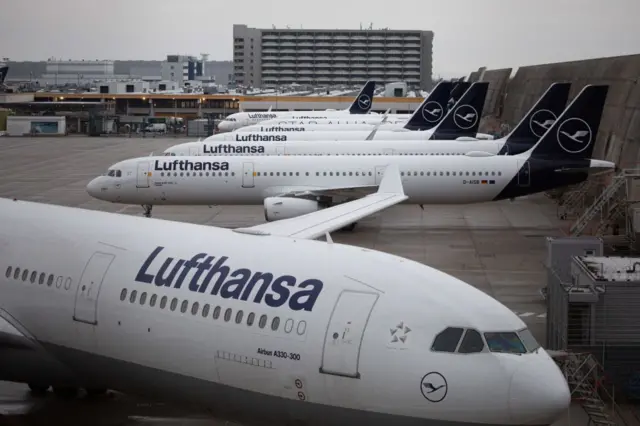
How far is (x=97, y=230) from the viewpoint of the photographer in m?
17.9

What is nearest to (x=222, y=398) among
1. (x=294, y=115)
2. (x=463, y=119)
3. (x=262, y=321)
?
(x=262, y=321)

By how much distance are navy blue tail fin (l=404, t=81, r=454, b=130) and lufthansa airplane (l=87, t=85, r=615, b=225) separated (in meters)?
28.4

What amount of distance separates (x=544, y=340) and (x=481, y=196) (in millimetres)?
19012

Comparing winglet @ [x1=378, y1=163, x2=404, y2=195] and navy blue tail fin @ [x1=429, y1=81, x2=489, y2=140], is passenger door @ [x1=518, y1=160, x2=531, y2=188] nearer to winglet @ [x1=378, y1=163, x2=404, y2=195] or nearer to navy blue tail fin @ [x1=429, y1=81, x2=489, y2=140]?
winglet @ [x1=378, y1=163, x2=404, y2=195]

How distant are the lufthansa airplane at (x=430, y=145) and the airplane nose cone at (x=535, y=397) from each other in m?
37.7

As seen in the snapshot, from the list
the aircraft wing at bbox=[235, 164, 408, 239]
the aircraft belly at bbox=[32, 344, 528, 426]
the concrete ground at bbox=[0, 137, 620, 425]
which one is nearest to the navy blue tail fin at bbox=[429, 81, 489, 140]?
the concrete ground at bbox=[0, 137, 620, 425]

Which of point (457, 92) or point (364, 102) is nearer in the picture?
point (457, 92)

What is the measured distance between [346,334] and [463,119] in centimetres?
5039

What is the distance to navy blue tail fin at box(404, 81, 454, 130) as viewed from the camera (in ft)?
236

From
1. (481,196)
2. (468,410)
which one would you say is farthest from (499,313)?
(481,196)

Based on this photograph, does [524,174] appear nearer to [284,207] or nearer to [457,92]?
[284,207]

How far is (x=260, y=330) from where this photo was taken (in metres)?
13.9

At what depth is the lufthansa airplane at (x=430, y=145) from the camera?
49125 millimetres

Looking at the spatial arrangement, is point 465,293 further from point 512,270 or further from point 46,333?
point 512,270
